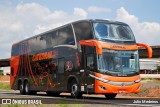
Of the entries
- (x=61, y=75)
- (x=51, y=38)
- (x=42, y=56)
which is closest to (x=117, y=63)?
(x=61, y=75)

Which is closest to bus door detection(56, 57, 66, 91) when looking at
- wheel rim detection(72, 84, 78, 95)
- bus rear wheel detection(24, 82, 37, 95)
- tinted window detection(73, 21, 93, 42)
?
wheel rim detection(72, 84, 78, 95)

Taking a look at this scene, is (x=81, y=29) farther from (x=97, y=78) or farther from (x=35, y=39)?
(x=35, y=39)

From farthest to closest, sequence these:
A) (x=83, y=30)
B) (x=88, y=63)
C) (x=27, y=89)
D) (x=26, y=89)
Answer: (x=26, y=89)
(x=27, y=89)
(x=83, y=30)
(x=88, y=63)

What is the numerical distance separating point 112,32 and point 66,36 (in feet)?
9.72

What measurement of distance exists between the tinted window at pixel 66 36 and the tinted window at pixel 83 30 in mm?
532

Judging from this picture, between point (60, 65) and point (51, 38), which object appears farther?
point (51, 38)

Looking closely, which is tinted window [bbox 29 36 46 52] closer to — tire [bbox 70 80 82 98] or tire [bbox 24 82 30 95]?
tire [bbox 24 82 30 95]

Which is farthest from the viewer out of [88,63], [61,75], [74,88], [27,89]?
[27,89]

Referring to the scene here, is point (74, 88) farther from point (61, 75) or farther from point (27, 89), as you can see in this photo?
point (27, 89)

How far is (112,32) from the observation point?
19.9 metres

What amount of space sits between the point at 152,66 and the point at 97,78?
69.0m

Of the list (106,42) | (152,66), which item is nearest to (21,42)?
(106,42)

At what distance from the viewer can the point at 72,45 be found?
20.7 m

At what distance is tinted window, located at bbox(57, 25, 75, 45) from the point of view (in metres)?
21.0
